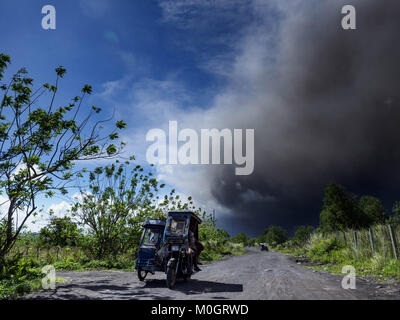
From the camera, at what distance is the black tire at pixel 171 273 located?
8573 millimetres

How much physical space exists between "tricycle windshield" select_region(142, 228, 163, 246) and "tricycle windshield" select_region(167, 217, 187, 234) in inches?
35.9

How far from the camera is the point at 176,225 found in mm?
10227

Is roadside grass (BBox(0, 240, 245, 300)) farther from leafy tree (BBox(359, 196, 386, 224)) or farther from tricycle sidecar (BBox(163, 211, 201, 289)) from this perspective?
leafy tree (BBox(359, 196, 386, 224))

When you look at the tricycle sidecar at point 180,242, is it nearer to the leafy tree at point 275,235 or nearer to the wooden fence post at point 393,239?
the wooden fence post at point 393,239

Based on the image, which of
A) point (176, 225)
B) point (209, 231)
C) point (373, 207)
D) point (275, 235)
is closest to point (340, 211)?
point (373, 207)

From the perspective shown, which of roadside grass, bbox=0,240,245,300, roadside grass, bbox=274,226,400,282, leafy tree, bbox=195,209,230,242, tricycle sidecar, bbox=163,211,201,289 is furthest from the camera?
leafy tree, bbox=195,209,230,242

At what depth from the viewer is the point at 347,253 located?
15711mm

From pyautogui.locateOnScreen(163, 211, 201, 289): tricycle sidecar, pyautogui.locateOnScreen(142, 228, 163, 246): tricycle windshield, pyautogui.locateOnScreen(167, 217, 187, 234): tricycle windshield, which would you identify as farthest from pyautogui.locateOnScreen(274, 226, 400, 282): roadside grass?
pyautogui.locateOnScreen(142, 228, 163, 246): tricycle windshield

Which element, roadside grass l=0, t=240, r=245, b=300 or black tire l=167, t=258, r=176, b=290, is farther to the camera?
black tire l=167, t=258, r=176, b=290

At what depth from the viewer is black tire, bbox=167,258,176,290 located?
8.57 m
